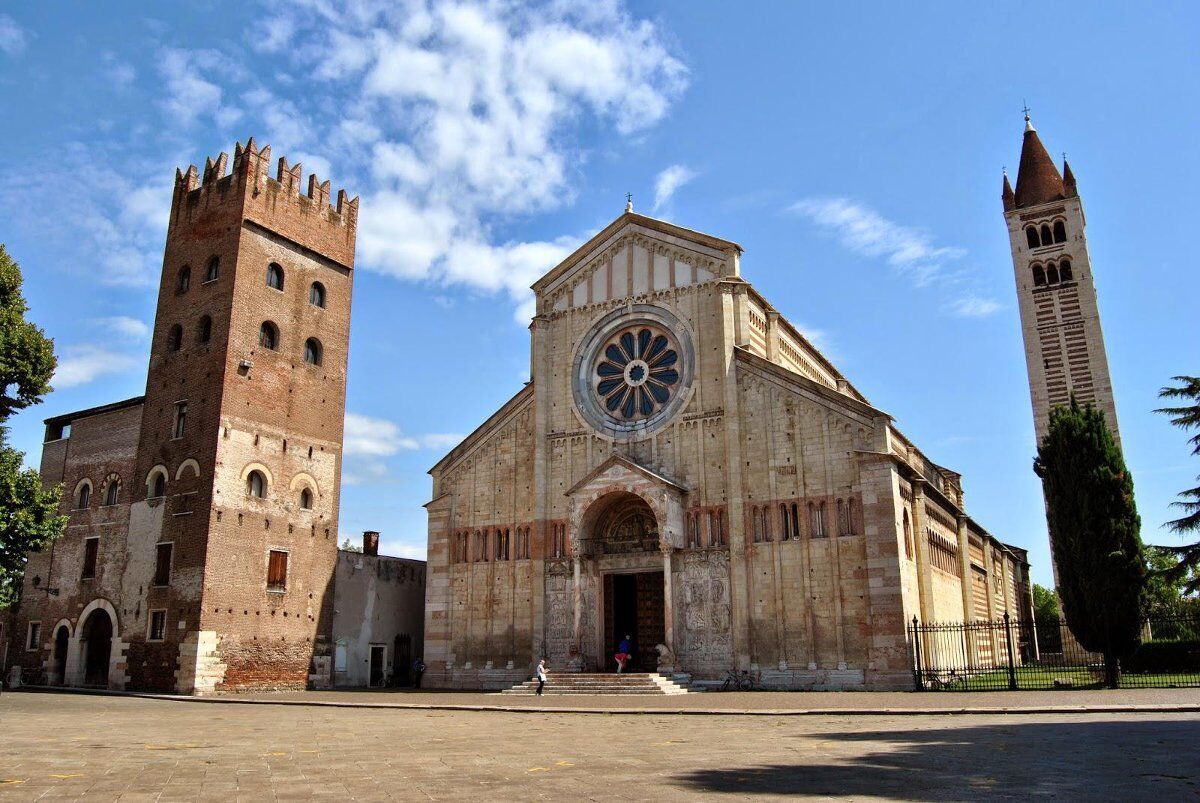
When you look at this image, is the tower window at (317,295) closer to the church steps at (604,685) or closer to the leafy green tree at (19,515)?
the leafy green tree at (19,515)

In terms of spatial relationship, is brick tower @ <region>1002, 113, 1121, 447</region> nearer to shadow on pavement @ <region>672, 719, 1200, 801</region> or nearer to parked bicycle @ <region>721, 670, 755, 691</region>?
parked bicycle @ <region>721, 670, 755, 691</region>

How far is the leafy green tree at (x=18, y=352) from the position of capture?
24.8 m

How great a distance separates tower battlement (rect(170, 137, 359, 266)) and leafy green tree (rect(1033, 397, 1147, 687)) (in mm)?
29116

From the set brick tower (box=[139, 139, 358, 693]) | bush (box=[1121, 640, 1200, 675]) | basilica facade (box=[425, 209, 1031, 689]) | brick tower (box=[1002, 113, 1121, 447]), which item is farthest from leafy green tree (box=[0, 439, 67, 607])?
brick tower (box=[1002, 113, 1121, 447])

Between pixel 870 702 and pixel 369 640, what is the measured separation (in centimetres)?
2150

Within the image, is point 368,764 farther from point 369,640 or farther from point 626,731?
point 369,640

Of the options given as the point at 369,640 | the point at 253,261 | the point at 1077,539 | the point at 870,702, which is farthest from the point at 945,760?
the point at 253,261

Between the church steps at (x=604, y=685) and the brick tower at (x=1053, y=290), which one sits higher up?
the brick tower at (x=1053, y=290)

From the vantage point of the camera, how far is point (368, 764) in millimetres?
10883

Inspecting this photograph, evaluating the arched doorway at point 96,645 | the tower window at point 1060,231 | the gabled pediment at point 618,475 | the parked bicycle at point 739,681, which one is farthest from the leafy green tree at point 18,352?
the tower window at point 1060,231

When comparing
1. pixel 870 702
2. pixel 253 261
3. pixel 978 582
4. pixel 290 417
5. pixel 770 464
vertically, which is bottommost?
pixel 870 702

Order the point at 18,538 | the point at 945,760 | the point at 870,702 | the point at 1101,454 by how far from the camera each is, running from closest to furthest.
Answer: the point at 945,760, the point at 870,702, the point at 18,538, the point at 1101,454

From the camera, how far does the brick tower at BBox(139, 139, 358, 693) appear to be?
30922 millimetres

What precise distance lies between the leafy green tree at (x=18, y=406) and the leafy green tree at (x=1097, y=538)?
100 feet
